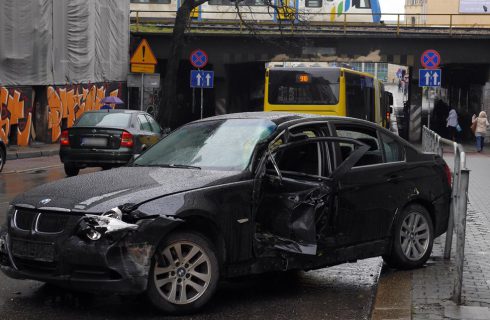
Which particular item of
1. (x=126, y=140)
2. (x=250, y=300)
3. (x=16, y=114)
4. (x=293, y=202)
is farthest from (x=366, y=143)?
Result: (x=16, y=114)

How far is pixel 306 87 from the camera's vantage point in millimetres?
21578

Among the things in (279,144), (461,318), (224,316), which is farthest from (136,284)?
(461,318)

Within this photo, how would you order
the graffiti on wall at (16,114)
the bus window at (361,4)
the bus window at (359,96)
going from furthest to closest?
the bus window at (361,4)
the graffiti on wall at (16,114)
the bus window at (359,96)

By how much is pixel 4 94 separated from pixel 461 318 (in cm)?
2159

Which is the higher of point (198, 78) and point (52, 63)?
point (52, 63)

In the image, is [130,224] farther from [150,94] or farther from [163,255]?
[150,94]

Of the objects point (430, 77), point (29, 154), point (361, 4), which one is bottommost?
point (29, 154)

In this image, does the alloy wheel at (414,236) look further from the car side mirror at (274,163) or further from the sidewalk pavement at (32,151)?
the sidewalk pavement at (32,151)

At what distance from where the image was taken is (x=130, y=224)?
5645 millimetres

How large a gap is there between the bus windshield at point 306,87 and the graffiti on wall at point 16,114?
8.79 m

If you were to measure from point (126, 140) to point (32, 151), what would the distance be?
8.78 metres

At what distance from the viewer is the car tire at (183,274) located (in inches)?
230

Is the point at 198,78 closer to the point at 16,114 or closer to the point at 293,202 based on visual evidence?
the point at 16,114

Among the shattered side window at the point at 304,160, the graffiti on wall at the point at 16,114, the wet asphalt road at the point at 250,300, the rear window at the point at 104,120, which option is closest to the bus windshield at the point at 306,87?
the rear window at the point at 104,120
